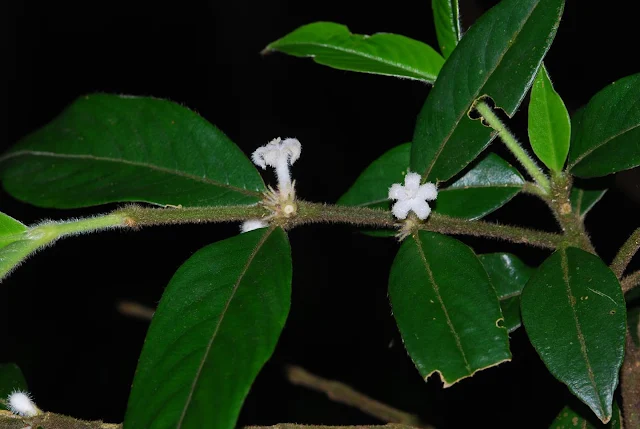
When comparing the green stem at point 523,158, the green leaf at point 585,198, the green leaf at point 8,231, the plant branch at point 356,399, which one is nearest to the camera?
the green leaf at point 8,231

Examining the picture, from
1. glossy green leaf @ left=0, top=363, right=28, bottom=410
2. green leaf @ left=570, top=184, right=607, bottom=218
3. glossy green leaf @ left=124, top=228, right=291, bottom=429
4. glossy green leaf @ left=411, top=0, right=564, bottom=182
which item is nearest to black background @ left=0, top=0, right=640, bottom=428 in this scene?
green leaf @ left=570, top=184, right=607, bottom=218

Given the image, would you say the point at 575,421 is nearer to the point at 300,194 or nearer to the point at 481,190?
the point at 481,190

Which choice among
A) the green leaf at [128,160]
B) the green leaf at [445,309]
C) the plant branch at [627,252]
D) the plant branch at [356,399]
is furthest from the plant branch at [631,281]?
the plant branch at [356,399]

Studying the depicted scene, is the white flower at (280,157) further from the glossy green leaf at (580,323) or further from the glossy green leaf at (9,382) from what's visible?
the glossy green leaf at (9,382)

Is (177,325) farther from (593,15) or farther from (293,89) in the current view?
(293,89)

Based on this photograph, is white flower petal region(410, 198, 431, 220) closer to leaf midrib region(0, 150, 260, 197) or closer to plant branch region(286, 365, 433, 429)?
leaf midrib region(0, 150, 260, 197)
